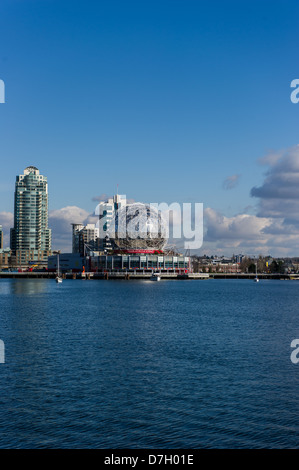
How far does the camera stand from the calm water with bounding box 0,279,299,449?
800 inches

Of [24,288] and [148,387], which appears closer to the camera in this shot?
[148,387]

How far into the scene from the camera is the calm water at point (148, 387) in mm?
20328

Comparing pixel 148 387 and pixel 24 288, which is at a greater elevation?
pixel 148 387

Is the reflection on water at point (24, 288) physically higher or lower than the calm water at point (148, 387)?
lower

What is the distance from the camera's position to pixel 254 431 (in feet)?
67.9

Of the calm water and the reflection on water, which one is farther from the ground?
the calm water

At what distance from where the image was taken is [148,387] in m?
27.0

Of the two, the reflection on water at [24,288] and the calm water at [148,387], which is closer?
the calm water at [148,387]

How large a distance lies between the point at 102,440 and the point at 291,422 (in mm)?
8461

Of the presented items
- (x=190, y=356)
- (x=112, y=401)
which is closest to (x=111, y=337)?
(x=190, y=356)

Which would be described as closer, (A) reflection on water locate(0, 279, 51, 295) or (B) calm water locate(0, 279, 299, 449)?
(B) calm water locate(0, 279, 299, 449)

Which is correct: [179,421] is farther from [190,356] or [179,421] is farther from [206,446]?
[190,356]
